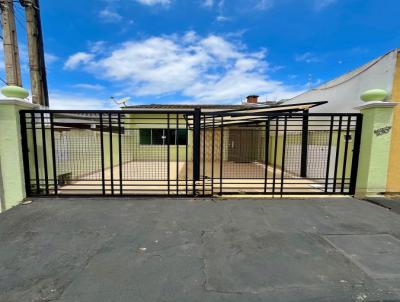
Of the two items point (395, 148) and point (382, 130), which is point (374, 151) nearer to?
point (382, 130)

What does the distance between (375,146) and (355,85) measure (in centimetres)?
183

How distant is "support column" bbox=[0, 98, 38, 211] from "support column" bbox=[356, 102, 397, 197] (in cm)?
719

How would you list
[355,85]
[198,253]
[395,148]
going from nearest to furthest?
[198,253]
[395,148]
[355,85]

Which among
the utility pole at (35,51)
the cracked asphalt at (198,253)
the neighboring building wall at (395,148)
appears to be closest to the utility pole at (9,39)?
the utility pole at (35,51)

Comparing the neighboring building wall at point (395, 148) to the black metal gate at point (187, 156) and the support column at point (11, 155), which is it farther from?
the support column at point (11, 155)

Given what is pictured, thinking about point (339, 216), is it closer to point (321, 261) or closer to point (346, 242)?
point (346, 242)

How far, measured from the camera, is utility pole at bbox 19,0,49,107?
210 inches

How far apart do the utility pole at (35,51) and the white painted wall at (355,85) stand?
8.16m

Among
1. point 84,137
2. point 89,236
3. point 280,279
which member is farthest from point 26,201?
point 280,279

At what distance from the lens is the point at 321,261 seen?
2289mm

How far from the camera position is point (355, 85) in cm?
524

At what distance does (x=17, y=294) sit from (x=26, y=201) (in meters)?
3.13

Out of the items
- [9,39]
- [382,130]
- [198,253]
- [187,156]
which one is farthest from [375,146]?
[9,39]

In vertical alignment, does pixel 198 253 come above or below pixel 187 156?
below
